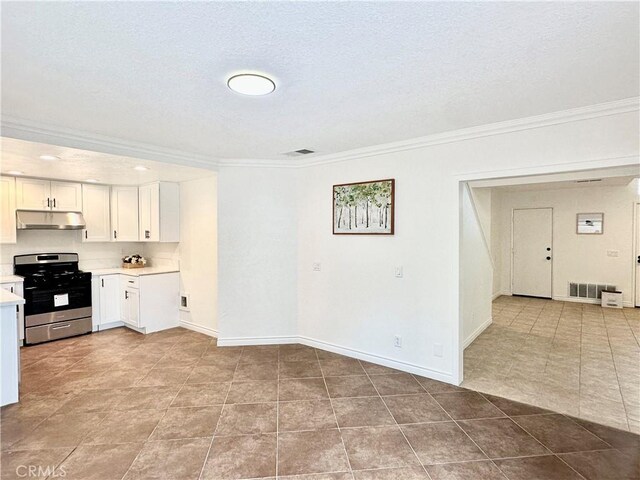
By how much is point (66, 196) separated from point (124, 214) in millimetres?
801

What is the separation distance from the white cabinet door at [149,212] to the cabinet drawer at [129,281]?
0.65 meters

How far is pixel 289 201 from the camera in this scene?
4.36 m

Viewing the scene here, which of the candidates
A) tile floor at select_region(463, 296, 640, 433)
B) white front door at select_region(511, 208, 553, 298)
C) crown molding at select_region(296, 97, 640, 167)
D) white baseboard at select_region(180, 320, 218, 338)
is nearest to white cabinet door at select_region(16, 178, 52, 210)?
white baseboard at select_region(180, 320, 218, 338)

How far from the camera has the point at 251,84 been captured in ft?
6.77

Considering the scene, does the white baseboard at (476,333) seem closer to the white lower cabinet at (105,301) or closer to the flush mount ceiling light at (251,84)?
the flush mount ceiling light at (251,84)

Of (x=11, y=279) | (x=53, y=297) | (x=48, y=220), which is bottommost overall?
(x=53, y=297)

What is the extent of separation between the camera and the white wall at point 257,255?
429 centimetres

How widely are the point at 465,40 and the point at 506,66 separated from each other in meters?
0.45

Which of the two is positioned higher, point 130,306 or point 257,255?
point 257,255

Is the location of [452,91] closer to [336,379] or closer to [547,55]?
[547,55]

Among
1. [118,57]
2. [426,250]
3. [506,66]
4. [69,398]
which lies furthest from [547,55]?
[69,398]

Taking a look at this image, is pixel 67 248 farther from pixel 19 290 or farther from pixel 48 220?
pixel 19 290

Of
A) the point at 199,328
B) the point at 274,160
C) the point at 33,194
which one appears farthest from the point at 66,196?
the point at 274,160

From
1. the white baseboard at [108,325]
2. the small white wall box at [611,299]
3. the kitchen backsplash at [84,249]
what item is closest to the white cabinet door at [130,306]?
the white baseboard at [108,325]
